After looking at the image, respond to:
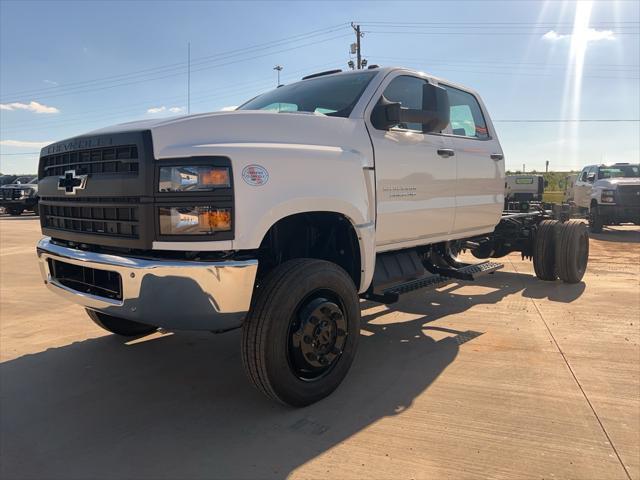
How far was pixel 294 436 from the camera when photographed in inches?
106

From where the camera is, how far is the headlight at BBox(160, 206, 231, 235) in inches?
99.2

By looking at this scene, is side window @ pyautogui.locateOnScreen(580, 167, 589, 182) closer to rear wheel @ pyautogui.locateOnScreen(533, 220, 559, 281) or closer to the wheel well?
rear wheel @ pyautogui.locateOnScreen(533, 220, 559, 281)

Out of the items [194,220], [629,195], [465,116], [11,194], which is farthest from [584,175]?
[11,194]

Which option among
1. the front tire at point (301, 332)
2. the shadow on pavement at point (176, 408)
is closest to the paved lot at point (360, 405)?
the shadow on pavement at point (176, 408)

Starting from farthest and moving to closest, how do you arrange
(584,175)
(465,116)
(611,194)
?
(584,175)
(611,194)
(465,116)

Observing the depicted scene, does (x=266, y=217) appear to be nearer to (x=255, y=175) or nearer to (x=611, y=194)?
(x=255, y=175)

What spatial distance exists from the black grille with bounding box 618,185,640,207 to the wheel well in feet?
43.7

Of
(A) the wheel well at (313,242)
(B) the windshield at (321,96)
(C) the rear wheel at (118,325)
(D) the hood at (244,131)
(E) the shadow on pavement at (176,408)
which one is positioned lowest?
(E) the shadow on pavement at (176,408)

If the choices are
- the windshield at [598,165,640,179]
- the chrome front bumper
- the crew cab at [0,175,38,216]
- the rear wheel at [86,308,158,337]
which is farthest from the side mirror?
the crew cab at [0,175,38,216]

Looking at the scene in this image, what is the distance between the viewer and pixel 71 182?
296 cm

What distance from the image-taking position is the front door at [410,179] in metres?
3.60

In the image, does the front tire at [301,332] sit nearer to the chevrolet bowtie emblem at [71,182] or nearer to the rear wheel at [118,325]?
the chevrolet bowtie emblem at [71,182]

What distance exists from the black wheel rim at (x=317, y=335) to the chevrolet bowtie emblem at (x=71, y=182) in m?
1.47

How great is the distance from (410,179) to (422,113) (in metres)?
0.55
